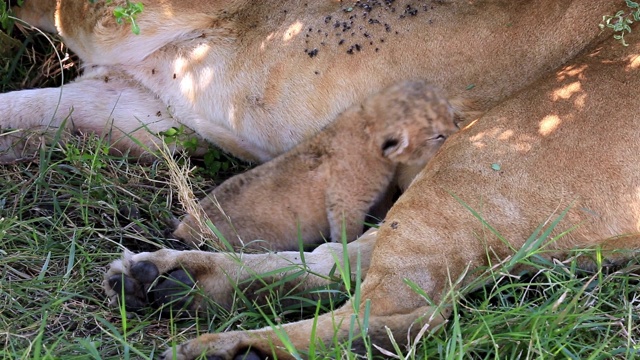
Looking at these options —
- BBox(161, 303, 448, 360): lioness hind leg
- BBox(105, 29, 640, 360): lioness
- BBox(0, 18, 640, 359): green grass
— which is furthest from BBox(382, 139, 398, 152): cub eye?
BBox(161, 303, 448, 360): lioness hind leg

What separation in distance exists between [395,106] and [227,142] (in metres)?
0.88

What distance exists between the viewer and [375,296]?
8.98 ft

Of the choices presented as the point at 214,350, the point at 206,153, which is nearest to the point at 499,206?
the point at 214,350

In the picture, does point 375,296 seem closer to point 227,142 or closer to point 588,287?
point 588,287

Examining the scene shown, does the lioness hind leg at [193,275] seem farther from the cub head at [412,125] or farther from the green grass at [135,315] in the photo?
the cub head at [412,125]

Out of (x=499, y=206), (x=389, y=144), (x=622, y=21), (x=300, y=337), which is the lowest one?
(x=300, y=337)

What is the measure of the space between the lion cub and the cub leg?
2.48ft

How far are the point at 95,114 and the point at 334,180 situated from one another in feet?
4.35

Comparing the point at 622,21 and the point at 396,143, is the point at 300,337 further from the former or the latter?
the point at 622,21

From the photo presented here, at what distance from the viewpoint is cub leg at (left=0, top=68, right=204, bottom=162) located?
3.95 meters

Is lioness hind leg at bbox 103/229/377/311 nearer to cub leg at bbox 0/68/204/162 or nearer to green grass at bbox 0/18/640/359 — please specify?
green grass at bbox 0/18/640/359

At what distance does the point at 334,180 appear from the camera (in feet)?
10.8

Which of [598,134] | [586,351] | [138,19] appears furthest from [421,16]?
[586,351]

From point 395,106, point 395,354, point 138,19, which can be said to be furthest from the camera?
point 138,19
